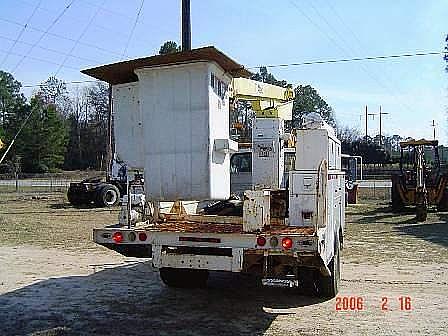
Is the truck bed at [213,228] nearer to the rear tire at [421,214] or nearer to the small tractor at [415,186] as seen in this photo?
the rear tire at [421,214]

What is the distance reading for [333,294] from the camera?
786cm

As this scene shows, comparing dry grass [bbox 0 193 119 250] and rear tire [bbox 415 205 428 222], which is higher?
rear tire [bbox 415 205 428 222]

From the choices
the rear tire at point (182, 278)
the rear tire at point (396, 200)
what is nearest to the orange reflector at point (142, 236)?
the rear tire at point (182, 278)

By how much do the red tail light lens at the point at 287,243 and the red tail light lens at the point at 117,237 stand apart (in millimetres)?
1804

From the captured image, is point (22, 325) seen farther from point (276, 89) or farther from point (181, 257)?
point (276, 89)

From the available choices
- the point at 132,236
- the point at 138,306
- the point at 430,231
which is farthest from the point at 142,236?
the point at 430,231

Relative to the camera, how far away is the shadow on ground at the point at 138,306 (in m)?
6.58

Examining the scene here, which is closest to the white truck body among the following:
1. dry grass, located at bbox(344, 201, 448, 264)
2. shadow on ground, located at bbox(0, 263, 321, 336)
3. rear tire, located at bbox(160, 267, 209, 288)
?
shadow on ground, located at bbox(0, 263, 321, 336)

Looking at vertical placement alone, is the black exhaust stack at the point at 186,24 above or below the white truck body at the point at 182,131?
above

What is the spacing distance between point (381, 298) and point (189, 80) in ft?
12.6

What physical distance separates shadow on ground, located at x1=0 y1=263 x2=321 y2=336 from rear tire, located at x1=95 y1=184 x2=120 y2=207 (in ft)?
60.1

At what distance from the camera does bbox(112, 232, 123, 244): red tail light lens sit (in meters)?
6.54

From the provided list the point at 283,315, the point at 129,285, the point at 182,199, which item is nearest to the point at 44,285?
the point at 129,285

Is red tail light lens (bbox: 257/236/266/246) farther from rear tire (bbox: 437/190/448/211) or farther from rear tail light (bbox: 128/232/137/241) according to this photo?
rear tire (bbox: 437/190/448/211)
